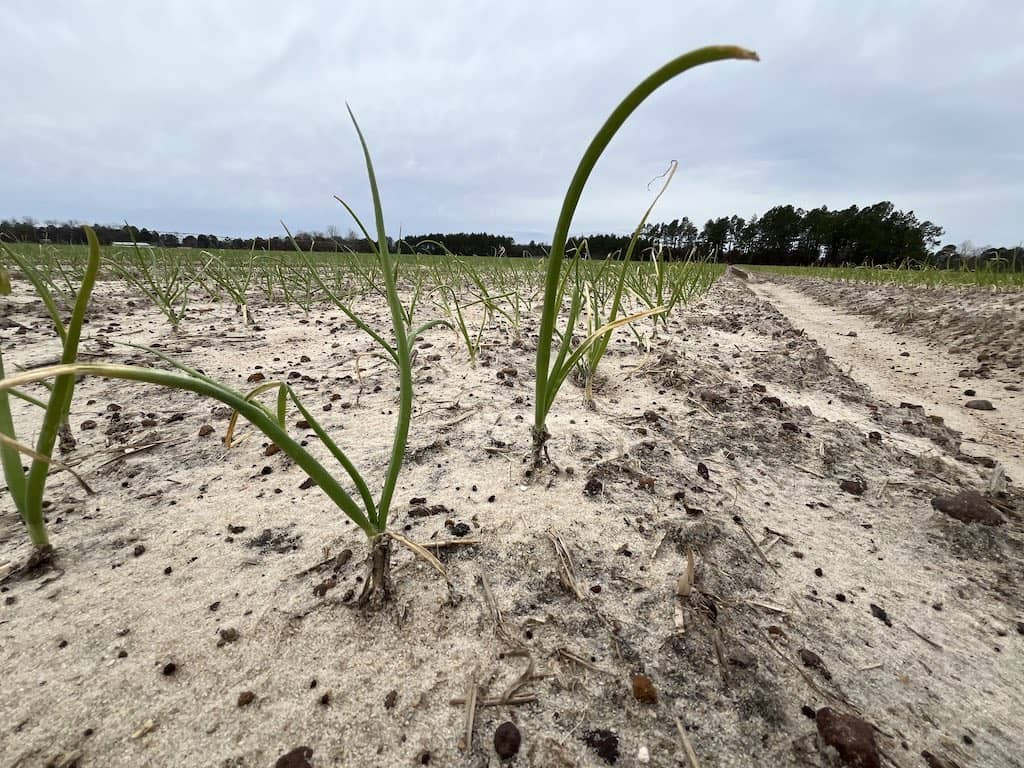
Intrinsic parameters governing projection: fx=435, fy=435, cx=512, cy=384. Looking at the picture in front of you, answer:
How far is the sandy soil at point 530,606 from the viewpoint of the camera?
0.57m

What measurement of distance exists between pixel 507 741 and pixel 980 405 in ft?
8.22

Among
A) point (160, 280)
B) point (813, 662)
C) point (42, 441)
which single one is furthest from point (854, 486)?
point (160, 280)

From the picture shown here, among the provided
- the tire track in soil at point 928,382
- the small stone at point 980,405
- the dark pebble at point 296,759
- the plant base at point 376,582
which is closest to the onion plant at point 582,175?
the plant base at point 376,582

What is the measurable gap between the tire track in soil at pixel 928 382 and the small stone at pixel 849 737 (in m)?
1.27

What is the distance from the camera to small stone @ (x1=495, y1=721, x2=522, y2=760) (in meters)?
0.54

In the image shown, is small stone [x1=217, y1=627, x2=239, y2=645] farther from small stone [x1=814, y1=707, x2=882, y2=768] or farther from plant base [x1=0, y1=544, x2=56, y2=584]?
small stone [x1=814, y1=707, x2=882, y2=768]

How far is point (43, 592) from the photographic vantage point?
747mm

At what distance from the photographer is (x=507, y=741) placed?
54cm

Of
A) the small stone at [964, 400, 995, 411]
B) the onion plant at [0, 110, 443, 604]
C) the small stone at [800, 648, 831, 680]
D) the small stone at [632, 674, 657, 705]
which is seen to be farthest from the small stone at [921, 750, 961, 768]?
the small stone at [964, 400, 995, 411]

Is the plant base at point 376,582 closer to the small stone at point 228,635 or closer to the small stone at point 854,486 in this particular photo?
the small stone at point 228,635

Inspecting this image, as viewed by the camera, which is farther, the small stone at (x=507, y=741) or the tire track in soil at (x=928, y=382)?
the tire track in soil at (x=928, y=382)

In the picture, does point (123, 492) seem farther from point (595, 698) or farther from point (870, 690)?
point (870, 690)

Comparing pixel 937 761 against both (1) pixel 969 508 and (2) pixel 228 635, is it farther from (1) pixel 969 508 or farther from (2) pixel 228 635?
(2) pixel 228 635

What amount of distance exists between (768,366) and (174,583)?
2404 mm
